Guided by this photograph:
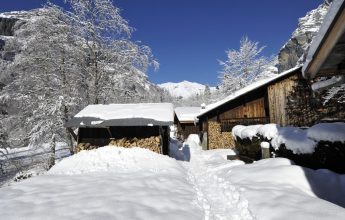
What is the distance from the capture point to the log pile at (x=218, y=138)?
23.9 m

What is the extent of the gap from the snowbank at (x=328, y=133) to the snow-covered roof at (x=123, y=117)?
24.9 ft

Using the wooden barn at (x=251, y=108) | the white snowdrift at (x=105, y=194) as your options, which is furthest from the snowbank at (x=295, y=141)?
the wooden barn at (x=251, y=108)

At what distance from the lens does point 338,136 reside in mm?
9094

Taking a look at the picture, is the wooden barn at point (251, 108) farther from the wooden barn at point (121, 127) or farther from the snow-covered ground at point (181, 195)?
the snow-covered ground at point (181, 195)

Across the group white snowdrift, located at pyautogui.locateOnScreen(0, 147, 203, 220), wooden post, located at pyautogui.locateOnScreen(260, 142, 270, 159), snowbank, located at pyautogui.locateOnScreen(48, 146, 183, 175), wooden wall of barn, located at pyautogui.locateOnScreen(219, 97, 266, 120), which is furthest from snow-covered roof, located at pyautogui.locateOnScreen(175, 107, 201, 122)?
white snowdrift, located at pyautogui.locateOnScreen(0, 147, 203, 220)

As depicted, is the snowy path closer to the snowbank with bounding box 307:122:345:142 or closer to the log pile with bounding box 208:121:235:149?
the snowbank with bounding box 307:122:345:142

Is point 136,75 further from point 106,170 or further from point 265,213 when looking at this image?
point 265,213

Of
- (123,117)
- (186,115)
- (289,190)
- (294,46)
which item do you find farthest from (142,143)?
(294,46)

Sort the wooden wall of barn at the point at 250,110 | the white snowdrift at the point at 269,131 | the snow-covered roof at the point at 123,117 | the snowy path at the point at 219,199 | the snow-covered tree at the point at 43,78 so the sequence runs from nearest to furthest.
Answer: the snowy path at the point at 219,199 < the white snowdrift at the point at 269,131 < the snow-covered roof at the point at 123,117 < the snow-covered tree at the point at 43,78 < the wooden wall of barn at the point at 250,110

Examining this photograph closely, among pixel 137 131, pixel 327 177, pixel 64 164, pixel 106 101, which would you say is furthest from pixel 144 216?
pixel 106 101

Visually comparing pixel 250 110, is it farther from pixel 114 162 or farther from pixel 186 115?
pixel 186 115

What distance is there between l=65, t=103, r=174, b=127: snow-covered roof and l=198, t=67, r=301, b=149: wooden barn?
6.48 metres

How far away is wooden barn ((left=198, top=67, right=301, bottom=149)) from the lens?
63.1ft

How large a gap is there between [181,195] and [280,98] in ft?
42.2
